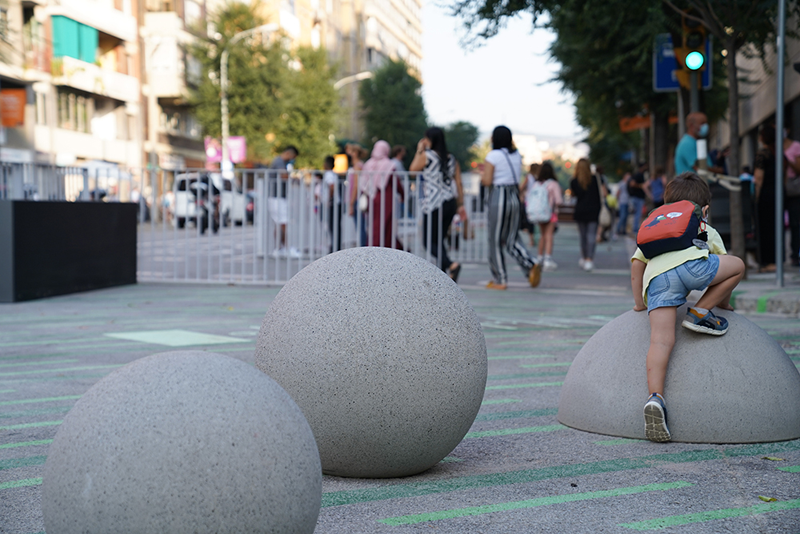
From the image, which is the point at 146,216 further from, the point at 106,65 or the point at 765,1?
the point at 106,65

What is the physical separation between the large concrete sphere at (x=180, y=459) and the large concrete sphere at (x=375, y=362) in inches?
38.9

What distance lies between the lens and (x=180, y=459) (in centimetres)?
276

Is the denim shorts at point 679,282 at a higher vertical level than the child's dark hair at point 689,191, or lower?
lower

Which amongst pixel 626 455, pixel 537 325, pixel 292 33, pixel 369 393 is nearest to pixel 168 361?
pixel 369 393

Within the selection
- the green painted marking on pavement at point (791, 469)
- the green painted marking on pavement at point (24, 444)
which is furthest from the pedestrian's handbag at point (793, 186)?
the green painted marking on pavement at point (24, 444)

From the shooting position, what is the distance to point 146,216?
15.6 metres

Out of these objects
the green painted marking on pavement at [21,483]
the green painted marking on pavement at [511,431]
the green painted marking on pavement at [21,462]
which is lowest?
the green painted marking on pavement at [511,431]

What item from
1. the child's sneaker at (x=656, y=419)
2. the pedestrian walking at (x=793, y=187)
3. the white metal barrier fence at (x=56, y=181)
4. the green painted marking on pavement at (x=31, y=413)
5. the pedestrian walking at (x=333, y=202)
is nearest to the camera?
the child's sneaker at (x=656, y=419)

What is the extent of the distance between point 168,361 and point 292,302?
1.17m

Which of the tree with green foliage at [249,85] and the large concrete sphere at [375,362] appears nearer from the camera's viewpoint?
the large concrete sphere at [375,362]

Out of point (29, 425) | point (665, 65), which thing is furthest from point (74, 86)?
point (29, 425)

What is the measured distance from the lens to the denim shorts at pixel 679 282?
496 cm

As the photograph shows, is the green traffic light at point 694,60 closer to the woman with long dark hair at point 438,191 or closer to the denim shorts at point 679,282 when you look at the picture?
the woman with long dark hair at point 438,191

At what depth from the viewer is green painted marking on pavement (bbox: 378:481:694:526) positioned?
3.65 m
